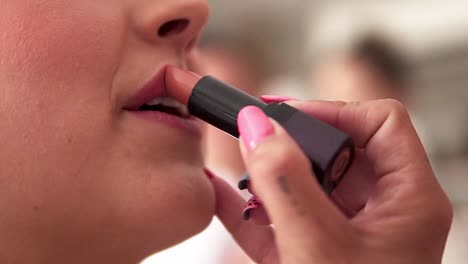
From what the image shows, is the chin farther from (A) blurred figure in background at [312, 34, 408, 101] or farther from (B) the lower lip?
(A) blurred figure in background at [312, 34, 408, 101]

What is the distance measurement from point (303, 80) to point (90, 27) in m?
2.22

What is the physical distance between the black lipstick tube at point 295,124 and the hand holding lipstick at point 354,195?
0.10ft

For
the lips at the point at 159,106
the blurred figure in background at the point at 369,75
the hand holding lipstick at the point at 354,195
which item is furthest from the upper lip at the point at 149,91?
the blurred figure in background at the point at 369,75

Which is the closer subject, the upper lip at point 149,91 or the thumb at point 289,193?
the thumb at point 289,193

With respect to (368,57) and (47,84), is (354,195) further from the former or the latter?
(368,57)

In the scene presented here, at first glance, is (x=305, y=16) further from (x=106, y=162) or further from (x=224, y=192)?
(x=106, y=162)

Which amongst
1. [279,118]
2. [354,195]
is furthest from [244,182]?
[354,195]

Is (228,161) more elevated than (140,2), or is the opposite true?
(140,2)

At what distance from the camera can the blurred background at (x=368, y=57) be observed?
1.90 meters

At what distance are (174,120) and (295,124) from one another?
16 cm

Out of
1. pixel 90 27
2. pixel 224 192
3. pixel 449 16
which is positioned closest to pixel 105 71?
pixel 90 27

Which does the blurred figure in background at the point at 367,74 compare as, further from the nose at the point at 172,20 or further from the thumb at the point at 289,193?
the thumb at the point at 289,193

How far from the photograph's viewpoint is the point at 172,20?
559 mm

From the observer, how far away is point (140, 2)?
55 centimetres
